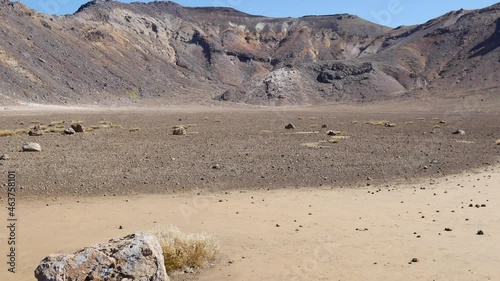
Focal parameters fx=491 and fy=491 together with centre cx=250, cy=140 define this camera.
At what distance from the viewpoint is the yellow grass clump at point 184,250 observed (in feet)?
24.9

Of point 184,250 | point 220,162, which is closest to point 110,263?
point 184,250

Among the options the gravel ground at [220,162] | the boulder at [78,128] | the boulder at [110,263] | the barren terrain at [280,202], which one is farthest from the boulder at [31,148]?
the boulder at [110,263]

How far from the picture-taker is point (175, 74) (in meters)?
118

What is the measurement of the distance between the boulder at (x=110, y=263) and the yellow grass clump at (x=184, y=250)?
1.67 m

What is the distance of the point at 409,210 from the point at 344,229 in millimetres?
2468

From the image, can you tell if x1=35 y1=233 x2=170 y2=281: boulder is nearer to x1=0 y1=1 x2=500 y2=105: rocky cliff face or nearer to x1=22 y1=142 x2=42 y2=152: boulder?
x1=22 y1=142 x2=42 y2=152: boulder

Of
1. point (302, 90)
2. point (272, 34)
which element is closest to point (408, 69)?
point (302, 90)

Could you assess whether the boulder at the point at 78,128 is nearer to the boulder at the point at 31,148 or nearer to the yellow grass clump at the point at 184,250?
the boulder at the point at 31,148

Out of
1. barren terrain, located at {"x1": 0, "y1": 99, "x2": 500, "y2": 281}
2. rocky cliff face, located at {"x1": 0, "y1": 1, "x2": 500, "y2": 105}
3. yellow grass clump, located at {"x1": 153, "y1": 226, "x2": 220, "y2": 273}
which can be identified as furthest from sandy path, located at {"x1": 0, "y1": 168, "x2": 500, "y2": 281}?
rocky cliff face, located at {"x1": 0, "y1": 1, "x2": 500, "y2": 105}

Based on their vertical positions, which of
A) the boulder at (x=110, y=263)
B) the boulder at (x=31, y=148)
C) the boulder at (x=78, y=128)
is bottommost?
the boulder at (x=78, y=128)

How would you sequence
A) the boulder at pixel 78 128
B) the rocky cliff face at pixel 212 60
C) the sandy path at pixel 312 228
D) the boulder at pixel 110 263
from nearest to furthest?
the boulder at pixel 110 263
the sandy path at pixel 312 228
the boulder at pixel 78 128
the rocky cliff face at pixel 212 60

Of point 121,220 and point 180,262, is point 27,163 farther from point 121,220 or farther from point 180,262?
point 180,262

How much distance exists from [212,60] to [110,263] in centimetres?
13321

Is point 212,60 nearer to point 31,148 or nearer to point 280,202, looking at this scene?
point 31,148
